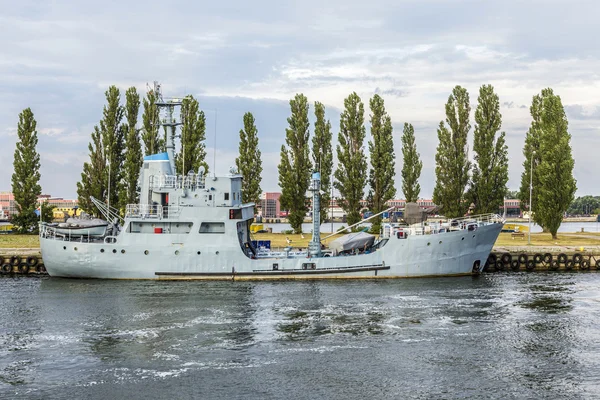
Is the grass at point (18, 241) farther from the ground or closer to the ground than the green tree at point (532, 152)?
closer to the ground

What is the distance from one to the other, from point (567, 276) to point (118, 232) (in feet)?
107

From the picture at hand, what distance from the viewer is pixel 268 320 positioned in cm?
3084

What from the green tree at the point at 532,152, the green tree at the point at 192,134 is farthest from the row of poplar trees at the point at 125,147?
the green tree at the point at 532,152

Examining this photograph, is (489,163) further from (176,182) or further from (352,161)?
(176,182)

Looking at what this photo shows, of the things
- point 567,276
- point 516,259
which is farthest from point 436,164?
point 567,276

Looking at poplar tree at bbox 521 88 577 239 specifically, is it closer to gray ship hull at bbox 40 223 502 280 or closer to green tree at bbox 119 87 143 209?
gray ship hull at bbox 40 223 502 280

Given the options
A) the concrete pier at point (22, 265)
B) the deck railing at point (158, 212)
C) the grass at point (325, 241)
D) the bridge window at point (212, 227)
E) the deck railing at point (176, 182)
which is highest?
the deck railing at point (176, 182)

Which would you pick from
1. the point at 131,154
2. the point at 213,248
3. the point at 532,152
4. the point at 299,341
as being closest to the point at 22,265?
the point at 213,248

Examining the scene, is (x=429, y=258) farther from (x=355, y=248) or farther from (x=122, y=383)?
(x=122, y=383)

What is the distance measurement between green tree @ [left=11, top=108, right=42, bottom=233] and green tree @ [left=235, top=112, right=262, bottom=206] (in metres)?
23.2

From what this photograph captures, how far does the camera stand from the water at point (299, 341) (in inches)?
856

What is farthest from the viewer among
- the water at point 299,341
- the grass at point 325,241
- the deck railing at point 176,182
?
the grass at point 325,241

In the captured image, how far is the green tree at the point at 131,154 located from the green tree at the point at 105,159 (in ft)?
4.09

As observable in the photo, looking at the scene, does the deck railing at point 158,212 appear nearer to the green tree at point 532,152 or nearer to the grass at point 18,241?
the grass at point 18,241
